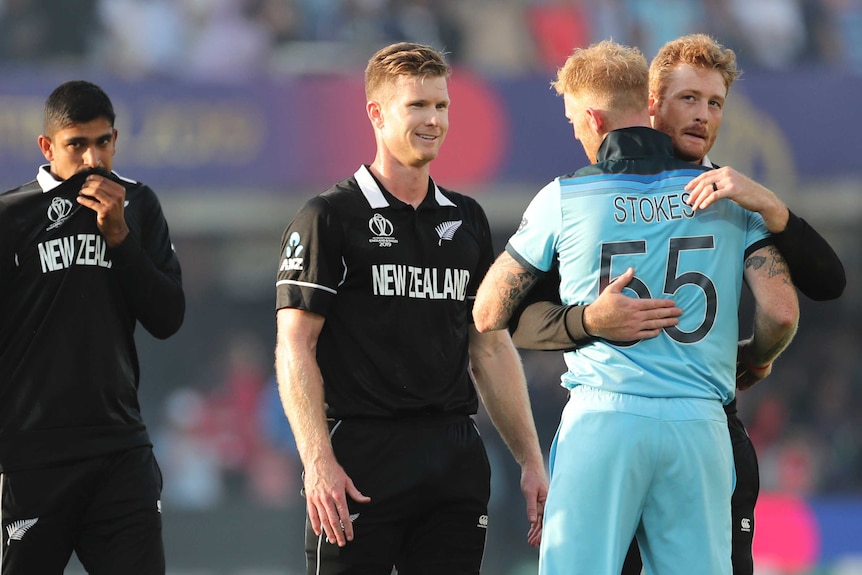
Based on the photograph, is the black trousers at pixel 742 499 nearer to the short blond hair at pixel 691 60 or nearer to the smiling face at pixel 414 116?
the short blond hair at pixel 691 60

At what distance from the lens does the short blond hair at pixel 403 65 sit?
443 cm

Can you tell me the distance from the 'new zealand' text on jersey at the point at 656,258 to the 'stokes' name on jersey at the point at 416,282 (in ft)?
1.97

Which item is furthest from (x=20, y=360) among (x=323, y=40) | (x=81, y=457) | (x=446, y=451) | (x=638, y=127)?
(x=323, y=40)

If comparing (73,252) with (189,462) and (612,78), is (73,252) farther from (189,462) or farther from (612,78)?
(189,462)

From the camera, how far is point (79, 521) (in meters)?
4.56

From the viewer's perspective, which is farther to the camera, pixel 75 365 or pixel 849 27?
pixel 849 27

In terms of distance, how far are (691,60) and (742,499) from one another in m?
1.42

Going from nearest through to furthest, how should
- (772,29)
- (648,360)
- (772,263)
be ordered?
(648,360)
(772,263)
(772,29)

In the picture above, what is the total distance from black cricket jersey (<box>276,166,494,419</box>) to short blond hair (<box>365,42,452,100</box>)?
362 millimetres

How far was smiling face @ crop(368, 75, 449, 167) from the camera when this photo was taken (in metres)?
4.41

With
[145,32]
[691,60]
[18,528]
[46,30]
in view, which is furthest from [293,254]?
[46,30]

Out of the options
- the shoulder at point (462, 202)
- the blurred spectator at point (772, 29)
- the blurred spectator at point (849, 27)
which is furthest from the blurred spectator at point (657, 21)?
the shoulder at point (462, 202)

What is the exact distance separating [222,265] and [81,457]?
428 inches

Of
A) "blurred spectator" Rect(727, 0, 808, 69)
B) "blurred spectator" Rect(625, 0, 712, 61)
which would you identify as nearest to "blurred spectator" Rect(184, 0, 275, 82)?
"blurred spectator" Rect(625, 0, 712, 61)
